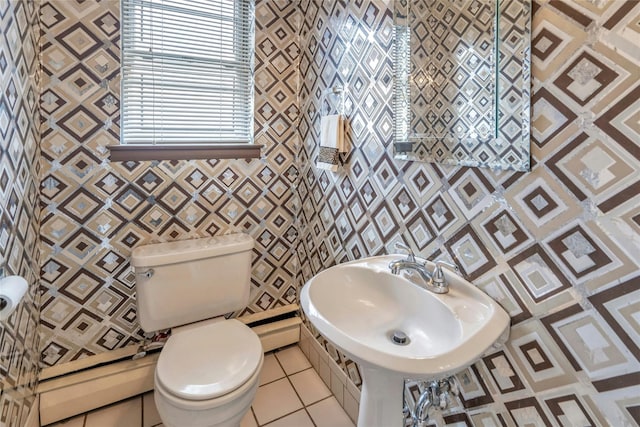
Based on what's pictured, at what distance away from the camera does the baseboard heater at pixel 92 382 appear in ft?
4.98

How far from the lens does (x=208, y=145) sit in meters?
1.75

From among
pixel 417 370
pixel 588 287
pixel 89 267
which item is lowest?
pixel 89 267

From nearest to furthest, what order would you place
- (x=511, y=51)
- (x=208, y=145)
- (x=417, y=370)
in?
1. (x=417, y=370)
2. (x=511, y=51)
3. (x=208, y=145)

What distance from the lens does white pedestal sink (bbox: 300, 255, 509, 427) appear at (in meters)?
0.74

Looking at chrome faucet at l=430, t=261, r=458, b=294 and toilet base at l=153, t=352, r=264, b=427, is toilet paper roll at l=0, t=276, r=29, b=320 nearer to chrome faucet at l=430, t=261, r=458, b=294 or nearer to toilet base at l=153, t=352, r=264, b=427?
toilet base at l=153, t=352, r=264, b=427

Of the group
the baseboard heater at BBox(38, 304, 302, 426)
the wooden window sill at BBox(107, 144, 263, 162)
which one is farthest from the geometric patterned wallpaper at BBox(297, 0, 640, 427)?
the baseboard heater at BBox(38, 304, 302, 426)

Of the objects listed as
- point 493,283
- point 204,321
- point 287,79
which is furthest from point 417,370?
point 287,79

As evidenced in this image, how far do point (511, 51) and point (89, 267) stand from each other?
1.93 meters

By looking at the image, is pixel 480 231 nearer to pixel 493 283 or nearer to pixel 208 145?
pixel 493 283

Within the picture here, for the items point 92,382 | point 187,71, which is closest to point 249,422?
point 92,382

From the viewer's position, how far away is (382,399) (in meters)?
0.99

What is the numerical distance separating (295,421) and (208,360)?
60cm

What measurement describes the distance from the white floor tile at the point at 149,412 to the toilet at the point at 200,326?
17.7 inches

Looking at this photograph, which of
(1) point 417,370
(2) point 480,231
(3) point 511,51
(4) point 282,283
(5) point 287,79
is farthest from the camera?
(4) point 282,283
